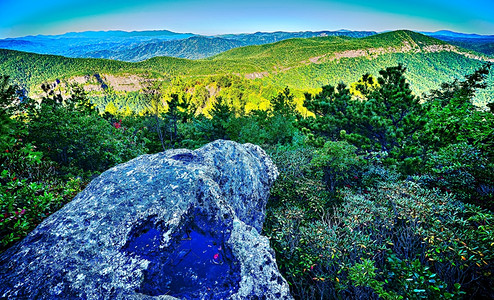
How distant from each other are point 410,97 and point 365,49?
8788 inches

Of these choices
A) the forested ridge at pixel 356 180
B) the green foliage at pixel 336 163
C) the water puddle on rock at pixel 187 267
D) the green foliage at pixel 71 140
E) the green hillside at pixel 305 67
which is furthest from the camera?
the green hillside at pixel 305 67

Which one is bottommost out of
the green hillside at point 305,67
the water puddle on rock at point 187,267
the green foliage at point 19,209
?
the water puddle on rock at point 187,267

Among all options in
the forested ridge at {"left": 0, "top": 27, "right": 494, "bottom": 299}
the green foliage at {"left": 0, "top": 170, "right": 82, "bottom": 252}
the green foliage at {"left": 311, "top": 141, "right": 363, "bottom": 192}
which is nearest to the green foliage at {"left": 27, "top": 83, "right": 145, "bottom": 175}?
the forested ridge at {"left": 0, "top": 27, "right": 494, "bottom": 299}

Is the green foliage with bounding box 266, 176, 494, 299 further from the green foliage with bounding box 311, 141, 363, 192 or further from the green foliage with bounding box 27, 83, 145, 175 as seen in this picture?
the green foliage with bounding box 27, 83, 145, 175

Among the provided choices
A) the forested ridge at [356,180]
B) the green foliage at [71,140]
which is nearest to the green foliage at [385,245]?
the forested ridge at [356,180]

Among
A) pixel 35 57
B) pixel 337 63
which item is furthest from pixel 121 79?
pixel 337 63

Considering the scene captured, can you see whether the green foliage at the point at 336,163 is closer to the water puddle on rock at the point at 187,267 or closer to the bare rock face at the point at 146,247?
the bare rock face at the point at 146,247

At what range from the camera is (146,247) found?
4301mm

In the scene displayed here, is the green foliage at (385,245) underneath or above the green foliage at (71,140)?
underneath

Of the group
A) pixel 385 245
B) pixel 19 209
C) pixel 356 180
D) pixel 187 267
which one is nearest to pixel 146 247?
pixel 187 267

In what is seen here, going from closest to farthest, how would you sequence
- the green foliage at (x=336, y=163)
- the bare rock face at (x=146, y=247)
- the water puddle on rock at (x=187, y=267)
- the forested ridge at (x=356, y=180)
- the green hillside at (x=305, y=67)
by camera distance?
the bare rock face at (x=146, y=247) < the water puddle on rock at (x=187, y=267) < the forested ridge at (x=356, y=180) < the green foliage at (x=336, y=163) < the green hillside at (x=305, y=67)

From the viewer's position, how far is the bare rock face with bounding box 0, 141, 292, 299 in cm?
342

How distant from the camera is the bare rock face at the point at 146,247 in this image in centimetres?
342

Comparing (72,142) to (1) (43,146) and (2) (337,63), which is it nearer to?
(1) (43,146)
